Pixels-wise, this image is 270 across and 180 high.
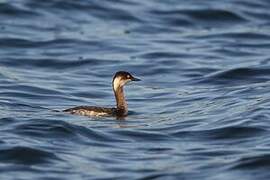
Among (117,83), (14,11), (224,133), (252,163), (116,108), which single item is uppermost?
(14,11)

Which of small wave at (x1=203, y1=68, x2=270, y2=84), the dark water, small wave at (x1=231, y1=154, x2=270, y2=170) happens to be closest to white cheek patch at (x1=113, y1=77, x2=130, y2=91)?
the dark water

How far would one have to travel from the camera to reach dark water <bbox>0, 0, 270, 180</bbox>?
15.8 m

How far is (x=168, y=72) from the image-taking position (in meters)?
25.0

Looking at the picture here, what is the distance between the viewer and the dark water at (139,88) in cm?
1584

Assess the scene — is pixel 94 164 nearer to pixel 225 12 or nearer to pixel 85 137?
pixel 85 137

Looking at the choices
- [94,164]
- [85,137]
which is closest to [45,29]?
[85,137]

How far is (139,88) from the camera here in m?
23.0

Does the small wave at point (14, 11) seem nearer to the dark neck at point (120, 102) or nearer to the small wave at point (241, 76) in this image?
the small wave at point (241, 76)

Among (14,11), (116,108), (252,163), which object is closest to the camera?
(252,163)

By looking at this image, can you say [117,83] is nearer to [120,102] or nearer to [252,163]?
[120,102]

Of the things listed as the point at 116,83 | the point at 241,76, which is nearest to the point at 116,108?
the point at 116,83

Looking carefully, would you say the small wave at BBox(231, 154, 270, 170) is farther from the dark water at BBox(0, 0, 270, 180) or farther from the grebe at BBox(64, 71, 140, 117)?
the grebe at BBox(64, 71, 140, 117)

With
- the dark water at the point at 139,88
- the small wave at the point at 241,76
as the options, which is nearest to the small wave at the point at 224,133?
the dark water at the point at 139,88

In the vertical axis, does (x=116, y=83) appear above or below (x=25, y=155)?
above
